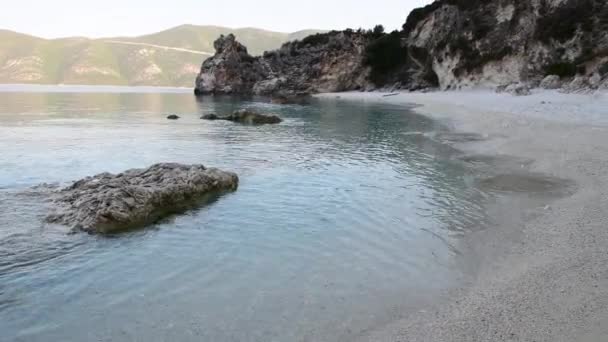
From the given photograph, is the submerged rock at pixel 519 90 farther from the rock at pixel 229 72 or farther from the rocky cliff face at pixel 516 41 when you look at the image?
the rock at pixel 229 72

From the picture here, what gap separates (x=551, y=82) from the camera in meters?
31.8

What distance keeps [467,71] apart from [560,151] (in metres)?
34.0

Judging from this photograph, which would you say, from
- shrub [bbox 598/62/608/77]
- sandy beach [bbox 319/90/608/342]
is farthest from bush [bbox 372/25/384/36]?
sandy beach [bbox 319/90/608/342]

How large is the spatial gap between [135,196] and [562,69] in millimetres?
34110

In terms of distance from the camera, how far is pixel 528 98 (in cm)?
2953

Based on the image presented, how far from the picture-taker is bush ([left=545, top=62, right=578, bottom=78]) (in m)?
31.8

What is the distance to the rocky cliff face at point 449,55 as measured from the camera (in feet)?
108

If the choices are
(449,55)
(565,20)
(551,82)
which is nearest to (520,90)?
(551,82)

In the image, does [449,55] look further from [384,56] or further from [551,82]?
[384,56]

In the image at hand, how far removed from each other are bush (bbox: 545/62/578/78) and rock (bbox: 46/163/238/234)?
3021cm

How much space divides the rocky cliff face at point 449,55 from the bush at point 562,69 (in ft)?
0.29

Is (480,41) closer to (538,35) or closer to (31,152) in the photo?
(538,35)

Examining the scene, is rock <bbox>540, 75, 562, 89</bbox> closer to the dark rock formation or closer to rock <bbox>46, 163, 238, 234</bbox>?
the dark rock formation

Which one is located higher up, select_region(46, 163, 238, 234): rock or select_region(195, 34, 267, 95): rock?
select_region(195, 34, 267, 95): rock
